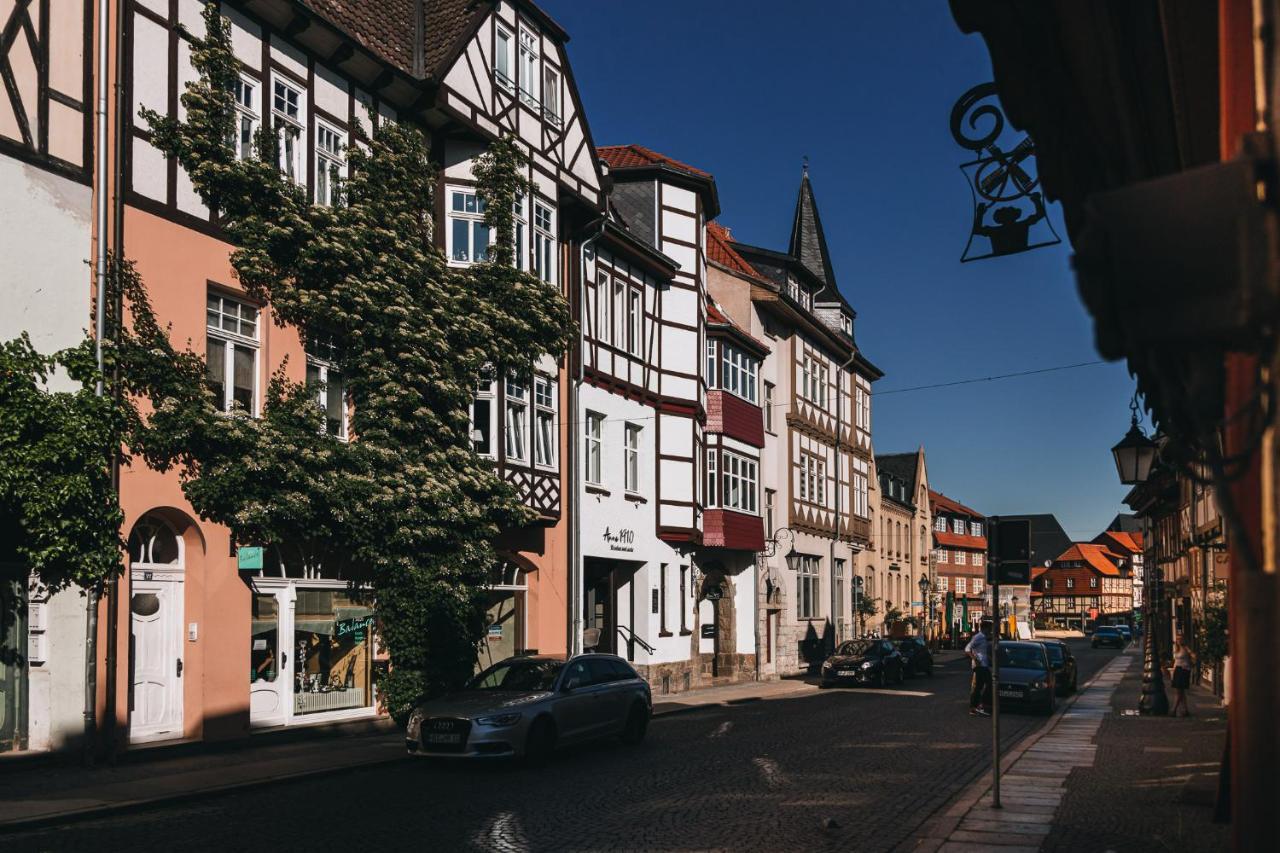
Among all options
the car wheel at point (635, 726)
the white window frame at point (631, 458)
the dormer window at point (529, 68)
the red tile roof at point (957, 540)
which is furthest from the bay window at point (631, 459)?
the red tile roof at point (957, 540)

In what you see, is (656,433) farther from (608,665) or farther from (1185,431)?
(1185,431)

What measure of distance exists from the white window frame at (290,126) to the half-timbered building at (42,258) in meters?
3.92

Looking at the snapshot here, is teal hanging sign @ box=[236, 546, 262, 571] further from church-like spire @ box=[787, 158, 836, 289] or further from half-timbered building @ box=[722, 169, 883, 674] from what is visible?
church-like spire @ box=[787, 158, 836, 289]

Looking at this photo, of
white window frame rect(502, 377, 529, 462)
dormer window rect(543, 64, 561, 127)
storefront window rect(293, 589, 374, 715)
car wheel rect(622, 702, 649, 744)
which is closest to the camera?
car wheel rect(622, 702, 649, 744)

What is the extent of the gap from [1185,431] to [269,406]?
1710 centimetres

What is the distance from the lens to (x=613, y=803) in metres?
13.4

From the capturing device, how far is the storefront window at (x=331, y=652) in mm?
20500

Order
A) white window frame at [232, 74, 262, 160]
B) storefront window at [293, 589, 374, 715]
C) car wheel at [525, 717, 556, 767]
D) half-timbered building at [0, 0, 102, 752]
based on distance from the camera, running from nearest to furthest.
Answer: half-timbered building at [0, 0, 102, 752] < car wheel at [525, 717, 556, 767] < white window frame at [232, 74, 262, 160] < storefront window at [293, 589, 374, 715]

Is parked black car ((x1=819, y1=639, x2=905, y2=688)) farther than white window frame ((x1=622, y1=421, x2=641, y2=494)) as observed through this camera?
Yes

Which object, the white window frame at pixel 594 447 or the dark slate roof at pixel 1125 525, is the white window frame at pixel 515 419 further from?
the dark slate roof at pixel 1125 525

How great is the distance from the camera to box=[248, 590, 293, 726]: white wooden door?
19.5 metres

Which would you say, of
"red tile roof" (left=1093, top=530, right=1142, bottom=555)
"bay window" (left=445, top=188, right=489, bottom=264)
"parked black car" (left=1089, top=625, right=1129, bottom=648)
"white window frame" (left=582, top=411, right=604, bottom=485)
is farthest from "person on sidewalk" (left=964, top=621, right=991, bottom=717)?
"red tile roof" (left=1093, top=530, right=1142, bottom=555)

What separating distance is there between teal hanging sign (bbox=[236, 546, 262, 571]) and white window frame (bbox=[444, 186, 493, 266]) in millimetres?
7507

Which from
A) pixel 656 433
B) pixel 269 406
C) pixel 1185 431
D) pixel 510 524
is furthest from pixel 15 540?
pixel 656 433
